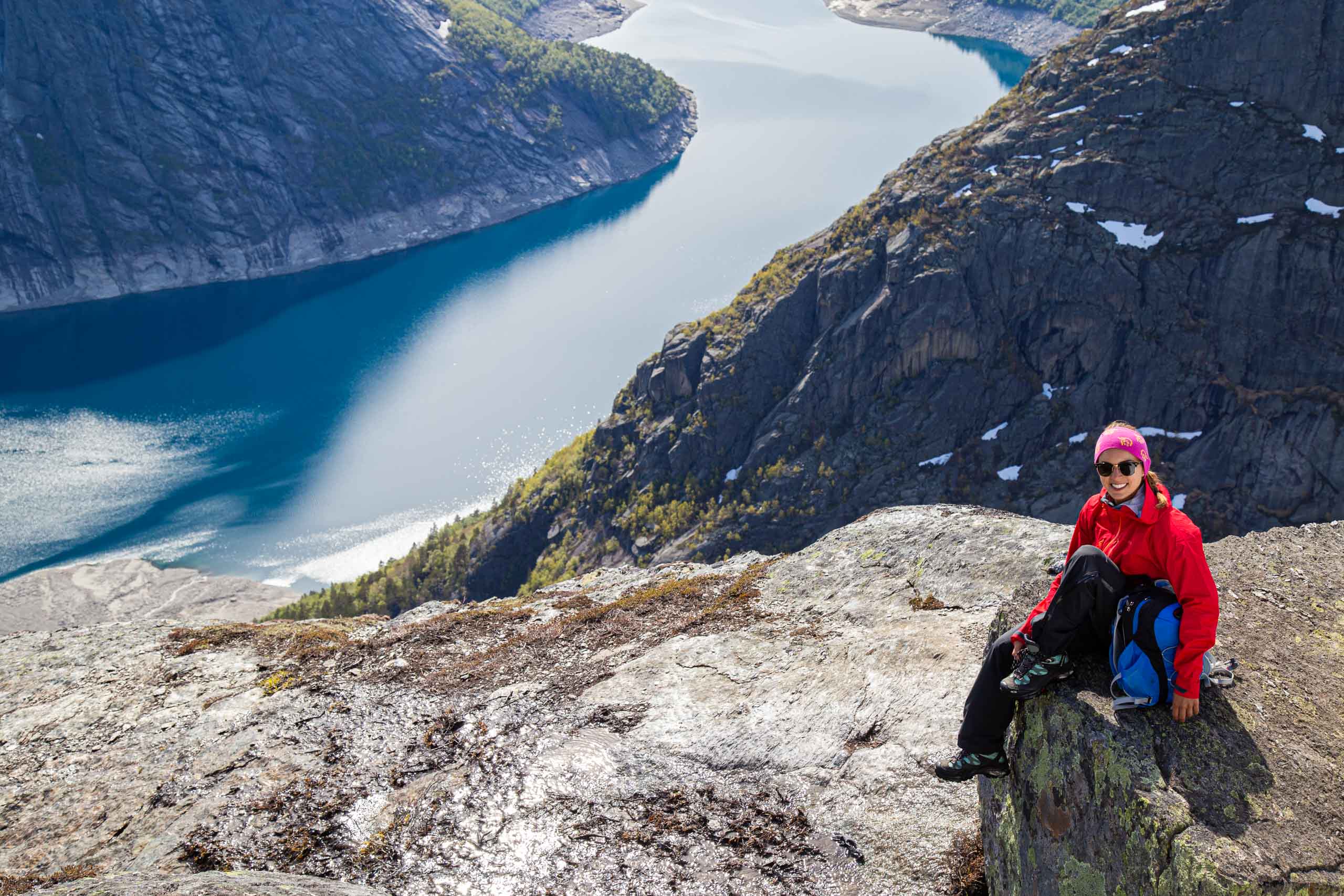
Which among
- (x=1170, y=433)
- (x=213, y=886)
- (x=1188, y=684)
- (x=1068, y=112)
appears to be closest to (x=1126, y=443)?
(x=1188, y=684)

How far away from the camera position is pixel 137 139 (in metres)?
196

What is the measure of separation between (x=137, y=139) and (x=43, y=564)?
146 m

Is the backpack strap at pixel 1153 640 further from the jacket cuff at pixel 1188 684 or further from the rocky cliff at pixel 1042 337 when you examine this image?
the rocky cliff at pixel 1042 337

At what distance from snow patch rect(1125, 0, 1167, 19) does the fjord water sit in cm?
6605

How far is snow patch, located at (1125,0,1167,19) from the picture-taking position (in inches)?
3194

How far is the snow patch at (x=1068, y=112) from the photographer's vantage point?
267ft

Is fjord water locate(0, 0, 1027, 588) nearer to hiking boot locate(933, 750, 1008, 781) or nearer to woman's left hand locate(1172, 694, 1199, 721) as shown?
hiking boot locate(933, 750, 1008, 781)

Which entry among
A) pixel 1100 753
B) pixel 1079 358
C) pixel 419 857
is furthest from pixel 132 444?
pixel 1100 753

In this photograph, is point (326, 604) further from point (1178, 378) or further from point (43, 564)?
point (1178, 378)

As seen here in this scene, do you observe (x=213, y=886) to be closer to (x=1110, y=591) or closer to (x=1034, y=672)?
(x=1034, y=672)

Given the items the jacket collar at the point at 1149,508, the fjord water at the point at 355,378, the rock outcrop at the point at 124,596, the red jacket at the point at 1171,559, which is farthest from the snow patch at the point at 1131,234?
the rock outcrop at the point at 124,596

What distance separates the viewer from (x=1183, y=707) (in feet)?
24.0

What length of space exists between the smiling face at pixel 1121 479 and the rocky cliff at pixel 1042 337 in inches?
2784

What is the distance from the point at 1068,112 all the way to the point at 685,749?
289 feet
